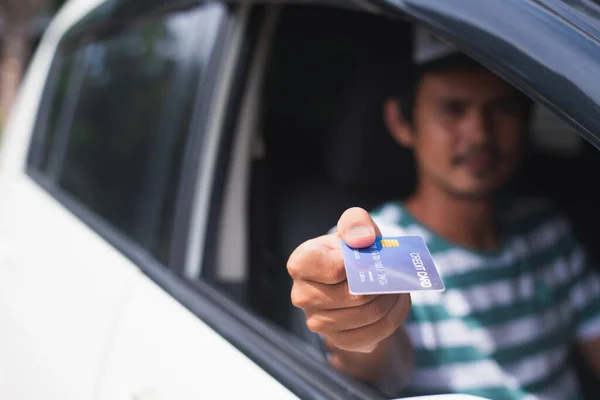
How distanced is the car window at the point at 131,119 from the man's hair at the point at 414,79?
539mm

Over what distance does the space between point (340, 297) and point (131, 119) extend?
1.31 m

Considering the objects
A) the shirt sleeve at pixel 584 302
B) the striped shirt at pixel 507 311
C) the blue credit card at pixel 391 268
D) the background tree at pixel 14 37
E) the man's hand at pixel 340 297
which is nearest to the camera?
the blue credit card at pixel 391 268

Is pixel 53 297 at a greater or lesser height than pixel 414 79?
lesser

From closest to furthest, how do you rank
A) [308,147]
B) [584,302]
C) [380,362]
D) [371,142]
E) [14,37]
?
1. [380,362]
2. [584,302]
3. [371,142]
4. [308,147]
5. [14,37]

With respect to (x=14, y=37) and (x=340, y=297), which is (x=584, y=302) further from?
(x=14, y=37)

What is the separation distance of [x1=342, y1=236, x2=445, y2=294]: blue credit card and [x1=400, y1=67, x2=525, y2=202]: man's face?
800 millimetres

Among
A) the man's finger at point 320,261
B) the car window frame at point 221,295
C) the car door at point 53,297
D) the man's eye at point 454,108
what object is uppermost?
the man's eye at point 454,108

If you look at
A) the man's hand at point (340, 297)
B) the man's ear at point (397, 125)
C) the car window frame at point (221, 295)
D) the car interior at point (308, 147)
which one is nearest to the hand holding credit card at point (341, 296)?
the man's hand at point (340, 297)

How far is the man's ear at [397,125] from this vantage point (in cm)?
184

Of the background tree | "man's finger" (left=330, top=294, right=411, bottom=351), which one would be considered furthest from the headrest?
the background tree

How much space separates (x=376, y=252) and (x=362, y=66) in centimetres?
123

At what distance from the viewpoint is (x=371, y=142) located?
6.39 ft

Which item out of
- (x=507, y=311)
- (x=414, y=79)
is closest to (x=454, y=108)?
(x=414, y=79)

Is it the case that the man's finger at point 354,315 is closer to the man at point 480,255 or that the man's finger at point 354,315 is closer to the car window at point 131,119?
the man at point 480,255
